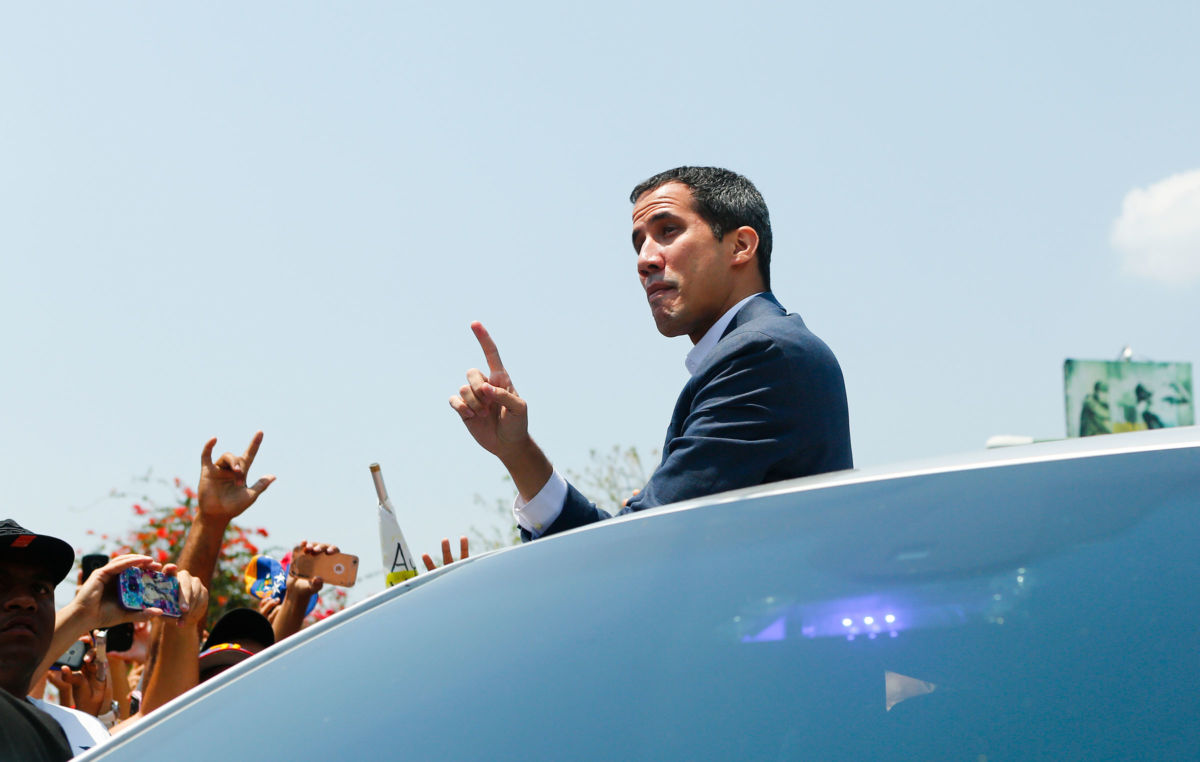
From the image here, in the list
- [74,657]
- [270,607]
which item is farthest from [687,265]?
[74,657]

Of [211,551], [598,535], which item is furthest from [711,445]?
[211,551]

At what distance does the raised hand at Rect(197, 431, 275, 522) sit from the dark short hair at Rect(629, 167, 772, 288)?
2.27 meters

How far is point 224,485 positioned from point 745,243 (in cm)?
256

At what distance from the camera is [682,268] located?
112 inches

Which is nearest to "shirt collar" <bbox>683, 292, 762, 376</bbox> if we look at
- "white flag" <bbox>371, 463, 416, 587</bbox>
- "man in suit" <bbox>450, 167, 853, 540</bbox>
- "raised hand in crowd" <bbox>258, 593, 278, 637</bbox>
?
"man in suit" <bbox>450, 167, 853, 540</bbox>

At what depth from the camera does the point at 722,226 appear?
291 cm

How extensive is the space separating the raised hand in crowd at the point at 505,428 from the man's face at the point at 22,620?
5.37ft

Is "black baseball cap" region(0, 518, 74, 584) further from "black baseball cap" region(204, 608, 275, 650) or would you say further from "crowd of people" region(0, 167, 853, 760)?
"black baseball cap" region(204, 608, 275, 650)

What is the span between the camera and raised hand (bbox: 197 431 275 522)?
14.5 feet

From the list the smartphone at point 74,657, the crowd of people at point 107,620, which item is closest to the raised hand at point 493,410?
the crowd of people at point 107,620

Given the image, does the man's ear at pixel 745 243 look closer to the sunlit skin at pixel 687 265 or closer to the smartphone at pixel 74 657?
the sunlit skin at pixel 687 265

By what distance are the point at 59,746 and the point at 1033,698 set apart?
2264mm

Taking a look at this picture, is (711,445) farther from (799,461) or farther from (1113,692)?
(1113,692)

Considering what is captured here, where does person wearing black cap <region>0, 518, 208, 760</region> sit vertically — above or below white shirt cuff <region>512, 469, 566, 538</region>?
below
